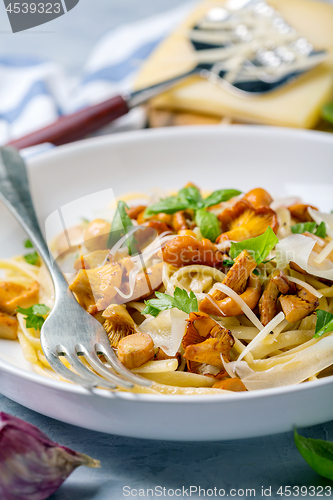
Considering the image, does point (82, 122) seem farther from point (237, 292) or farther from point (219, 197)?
point (237, 292)

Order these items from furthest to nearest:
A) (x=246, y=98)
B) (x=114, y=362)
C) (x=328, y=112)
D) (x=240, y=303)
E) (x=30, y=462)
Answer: (x=246, y=98) → (x=328, y=112) → (x=240, y=303) → (x=114, y=362) → (x=30, y=462)

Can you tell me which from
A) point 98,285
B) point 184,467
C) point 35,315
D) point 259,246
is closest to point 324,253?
point 259,246

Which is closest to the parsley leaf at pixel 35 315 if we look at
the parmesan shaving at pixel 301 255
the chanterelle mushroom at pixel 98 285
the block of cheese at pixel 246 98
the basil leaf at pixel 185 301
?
the chanterelle mushroom at pixel 98 285

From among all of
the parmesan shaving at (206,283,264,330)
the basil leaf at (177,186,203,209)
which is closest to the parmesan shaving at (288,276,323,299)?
the parmesan shaving at (206,283,264,330)

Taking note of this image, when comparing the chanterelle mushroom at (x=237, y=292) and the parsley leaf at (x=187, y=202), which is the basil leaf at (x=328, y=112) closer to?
the parsley leaf at (x=187, y=202)

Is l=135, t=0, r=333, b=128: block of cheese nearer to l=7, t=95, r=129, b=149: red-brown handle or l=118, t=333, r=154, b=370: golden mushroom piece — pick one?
l=7, t=95, r=129, b=149: red-brown handle
